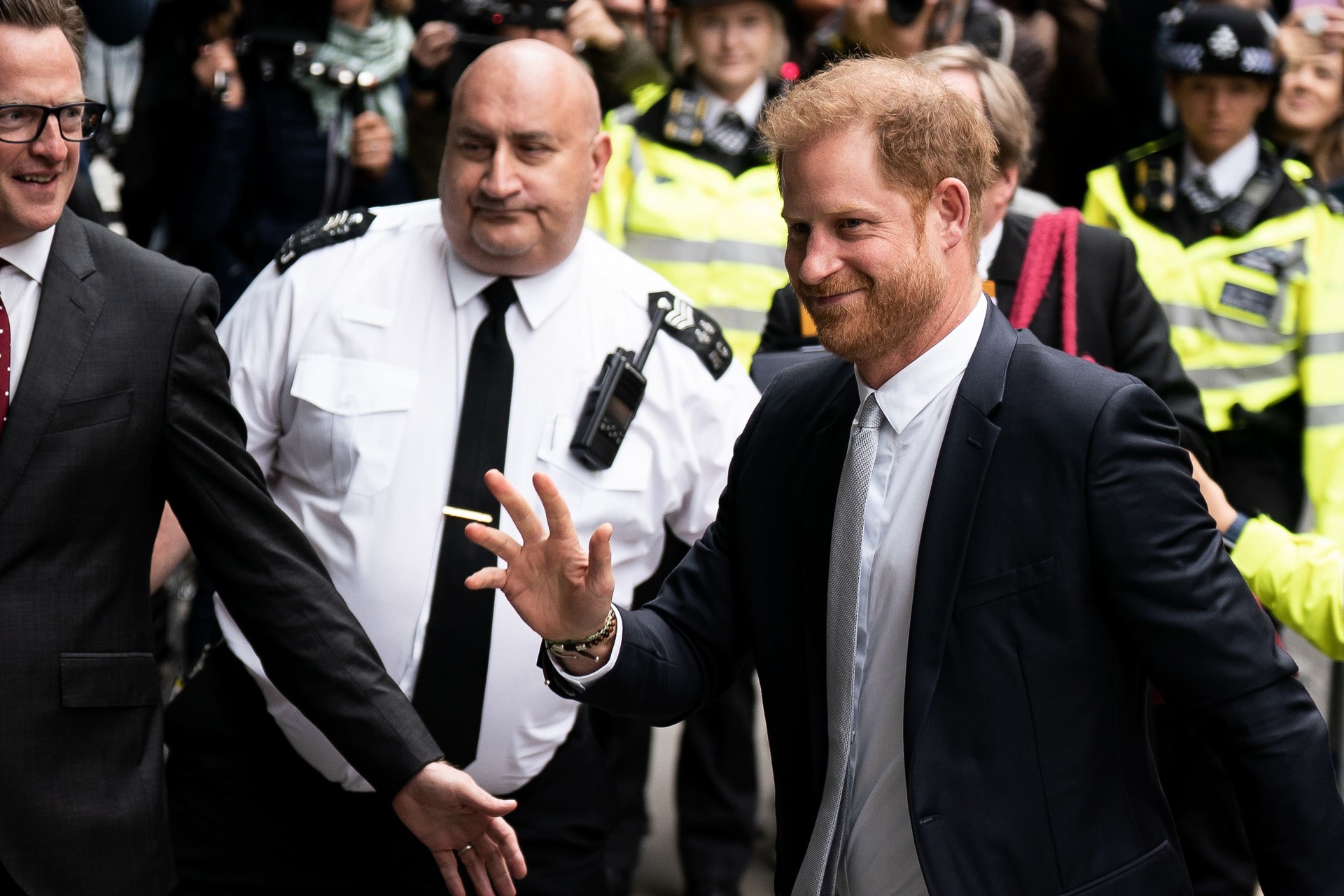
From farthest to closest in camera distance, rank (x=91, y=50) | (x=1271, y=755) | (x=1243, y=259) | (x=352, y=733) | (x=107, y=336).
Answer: (x=91, y=50), (x=1243, y=259), (x=352, y=733), (x=107, y=336), (x=1271, y=755)

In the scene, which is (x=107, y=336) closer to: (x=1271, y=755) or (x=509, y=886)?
(x=509, y=886)

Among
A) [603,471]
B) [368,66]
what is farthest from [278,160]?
[603,471]

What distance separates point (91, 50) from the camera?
4984 millimetres

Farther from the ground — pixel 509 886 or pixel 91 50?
pixel 91 50

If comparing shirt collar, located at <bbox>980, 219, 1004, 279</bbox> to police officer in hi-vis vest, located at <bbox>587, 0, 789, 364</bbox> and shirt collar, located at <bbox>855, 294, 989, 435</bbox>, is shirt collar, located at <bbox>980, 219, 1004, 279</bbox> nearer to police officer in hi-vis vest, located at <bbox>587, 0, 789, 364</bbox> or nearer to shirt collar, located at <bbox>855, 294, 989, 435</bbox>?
police officer in hi-vis vest, located at <bbox>587, 0, 789, 364</bbox>

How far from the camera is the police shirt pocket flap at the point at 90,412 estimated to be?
8.07ft

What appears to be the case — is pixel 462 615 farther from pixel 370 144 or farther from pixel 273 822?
pixel 370 144

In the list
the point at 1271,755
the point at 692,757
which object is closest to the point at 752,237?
the point at 692,757

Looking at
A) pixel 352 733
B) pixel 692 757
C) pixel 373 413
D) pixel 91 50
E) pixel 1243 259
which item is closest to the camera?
pixel 352 733

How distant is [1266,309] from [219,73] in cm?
284

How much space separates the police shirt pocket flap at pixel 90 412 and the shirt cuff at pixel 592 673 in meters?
0.73

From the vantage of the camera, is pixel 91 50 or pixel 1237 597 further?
pixel 91 50

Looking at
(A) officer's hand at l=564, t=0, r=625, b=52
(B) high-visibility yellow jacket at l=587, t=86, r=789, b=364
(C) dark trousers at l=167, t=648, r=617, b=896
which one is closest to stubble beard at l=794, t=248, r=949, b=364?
(C) dark trousers at l=167, t=648, r=617, b=896

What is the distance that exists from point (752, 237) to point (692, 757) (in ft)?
4.62
